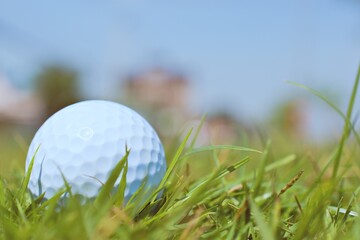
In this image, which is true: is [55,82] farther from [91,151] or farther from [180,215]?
[180,215]

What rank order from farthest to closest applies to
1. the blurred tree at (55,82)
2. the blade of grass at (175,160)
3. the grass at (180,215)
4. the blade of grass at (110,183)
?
the blurred tree at (55,82) → the blade of grass at (175,160) → the blade of grass at (110,183) → the grass at (180,215)

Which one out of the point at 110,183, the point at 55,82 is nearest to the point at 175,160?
the point at 110,183

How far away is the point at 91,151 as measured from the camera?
3.99 feet

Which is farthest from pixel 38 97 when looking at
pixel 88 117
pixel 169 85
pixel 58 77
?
pixel 88 117

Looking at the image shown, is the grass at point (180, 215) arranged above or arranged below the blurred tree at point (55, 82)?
above

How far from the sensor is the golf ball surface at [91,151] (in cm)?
118

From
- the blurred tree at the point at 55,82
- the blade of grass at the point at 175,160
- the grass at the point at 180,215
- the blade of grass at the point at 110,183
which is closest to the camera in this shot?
the grass at the point at 180,215

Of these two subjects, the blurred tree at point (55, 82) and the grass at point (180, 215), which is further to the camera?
the blurred tree at point (55, 82)

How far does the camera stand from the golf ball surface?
3.87ft

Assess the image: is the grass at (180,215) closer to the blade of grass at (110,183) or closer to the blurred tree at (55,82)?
the blade of grass at (110,183)

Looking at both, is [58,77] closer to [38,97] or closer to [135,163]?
[38,97]

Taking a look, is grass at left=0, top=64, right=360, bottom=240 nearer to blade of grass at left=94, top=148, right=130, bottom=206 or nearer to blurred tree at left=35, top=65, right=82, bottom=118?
blade of grass at left=94, top=148, right=130, bottom=206

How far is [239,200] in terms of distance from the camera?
132 centimetres

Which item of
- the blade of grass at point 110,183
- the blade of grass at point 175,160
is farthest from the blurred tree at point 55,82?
the blade of grass at point 110,183
